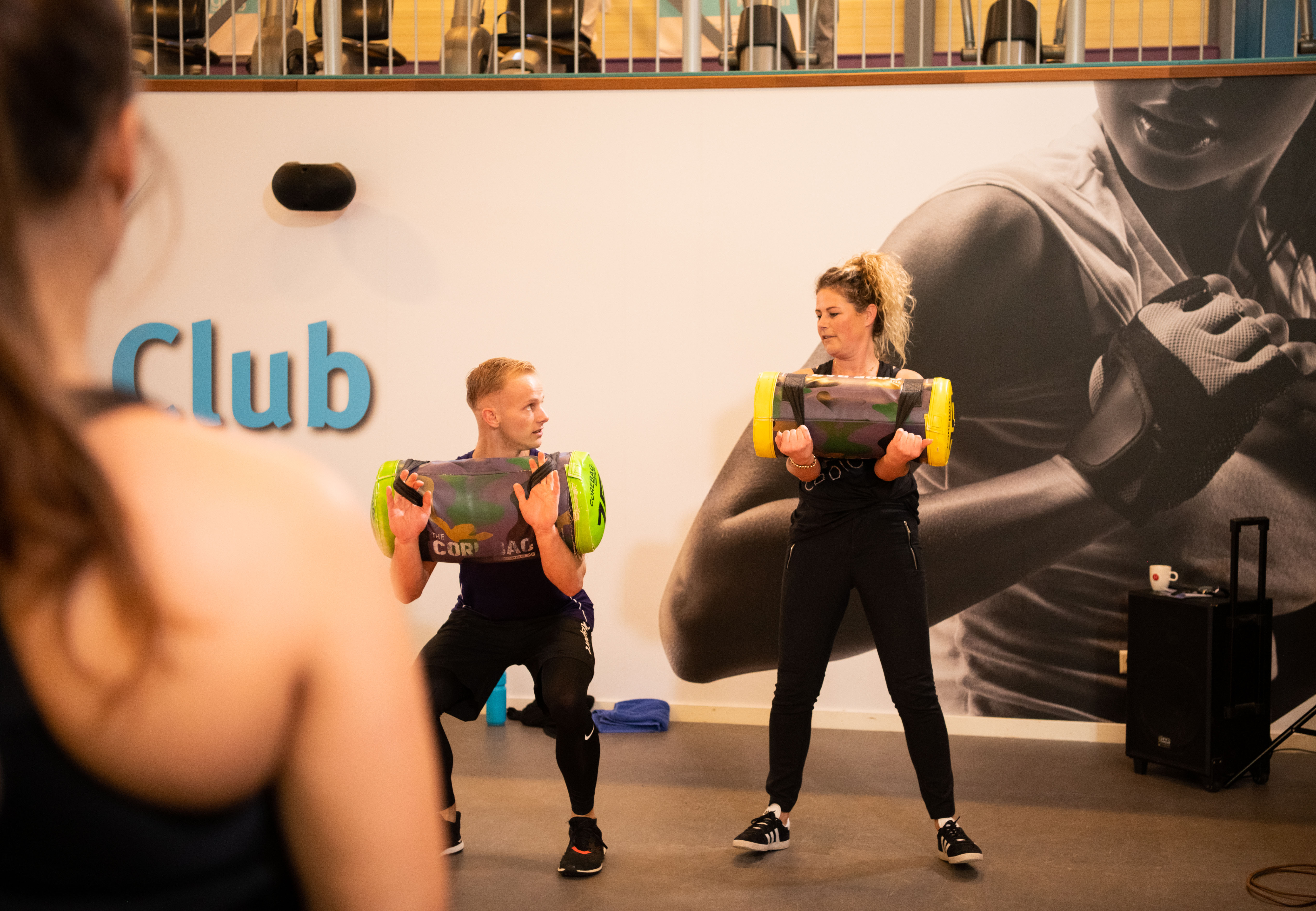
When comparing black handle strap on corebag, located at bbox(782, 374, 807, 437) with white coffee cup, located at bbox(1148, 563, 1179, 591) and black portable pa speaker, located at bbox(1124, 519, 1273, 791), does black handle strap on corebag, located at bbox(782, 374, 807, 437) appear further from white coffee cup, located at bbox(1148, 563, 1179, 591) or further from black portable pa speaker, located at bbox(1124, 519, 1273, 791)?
white coffee cup, located at bbox(1148, 563, 1179, 591)

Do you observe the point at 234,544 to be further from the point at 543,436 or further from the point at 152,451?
the point at 543,436

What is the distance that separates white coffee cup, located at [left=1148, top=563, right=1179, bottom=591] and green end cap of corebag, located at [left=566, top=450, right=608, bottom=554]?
2314 millimetres

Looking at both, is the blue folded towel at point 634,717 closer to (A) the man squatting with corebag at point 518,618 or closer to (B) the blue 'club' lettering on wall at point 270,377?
(A) the man squatting with corebag at point 518,618

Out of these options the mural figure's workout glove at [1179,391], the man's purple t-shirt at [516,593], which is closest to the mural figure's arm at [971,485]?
the mural figure's workout glove at [1179,391]

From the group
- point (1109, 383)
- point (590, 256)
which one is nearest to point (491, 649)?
point (590, 256)

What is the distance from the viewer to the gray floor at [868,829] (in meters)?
2.69

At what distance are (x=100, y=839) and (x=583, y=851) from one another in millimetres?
2509

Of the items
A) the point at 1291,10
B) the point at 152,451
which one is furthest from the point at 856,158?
the point at 152,451

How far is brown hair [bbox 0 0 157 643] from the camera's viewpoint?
1.48 feet

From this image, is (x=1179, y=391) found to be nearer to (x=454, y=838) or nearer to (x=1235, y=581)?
(x=1235, y=581)

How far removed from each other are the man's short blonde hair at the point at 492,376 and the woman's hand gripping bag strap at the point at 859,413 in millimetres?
696

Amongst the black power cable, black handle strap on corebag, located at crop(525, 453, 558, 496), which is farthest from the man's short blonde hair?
the black power cable

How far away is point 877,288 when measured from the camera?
121 inches

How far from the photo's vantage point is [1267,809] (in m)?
3.34
